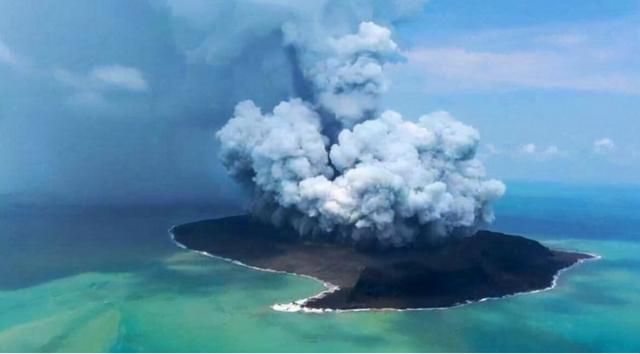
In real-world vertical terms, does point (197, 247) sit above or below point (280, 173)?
below

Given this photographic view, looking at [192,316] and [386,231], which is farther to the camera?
[386,231]

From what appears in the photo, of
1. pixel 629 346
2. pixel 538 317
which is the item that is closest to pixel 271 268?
pixel 538 317

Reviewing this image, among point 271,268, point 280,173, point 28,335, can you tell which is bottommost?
point 28,335

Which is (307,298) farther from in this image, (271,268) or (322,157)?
(322,157)
